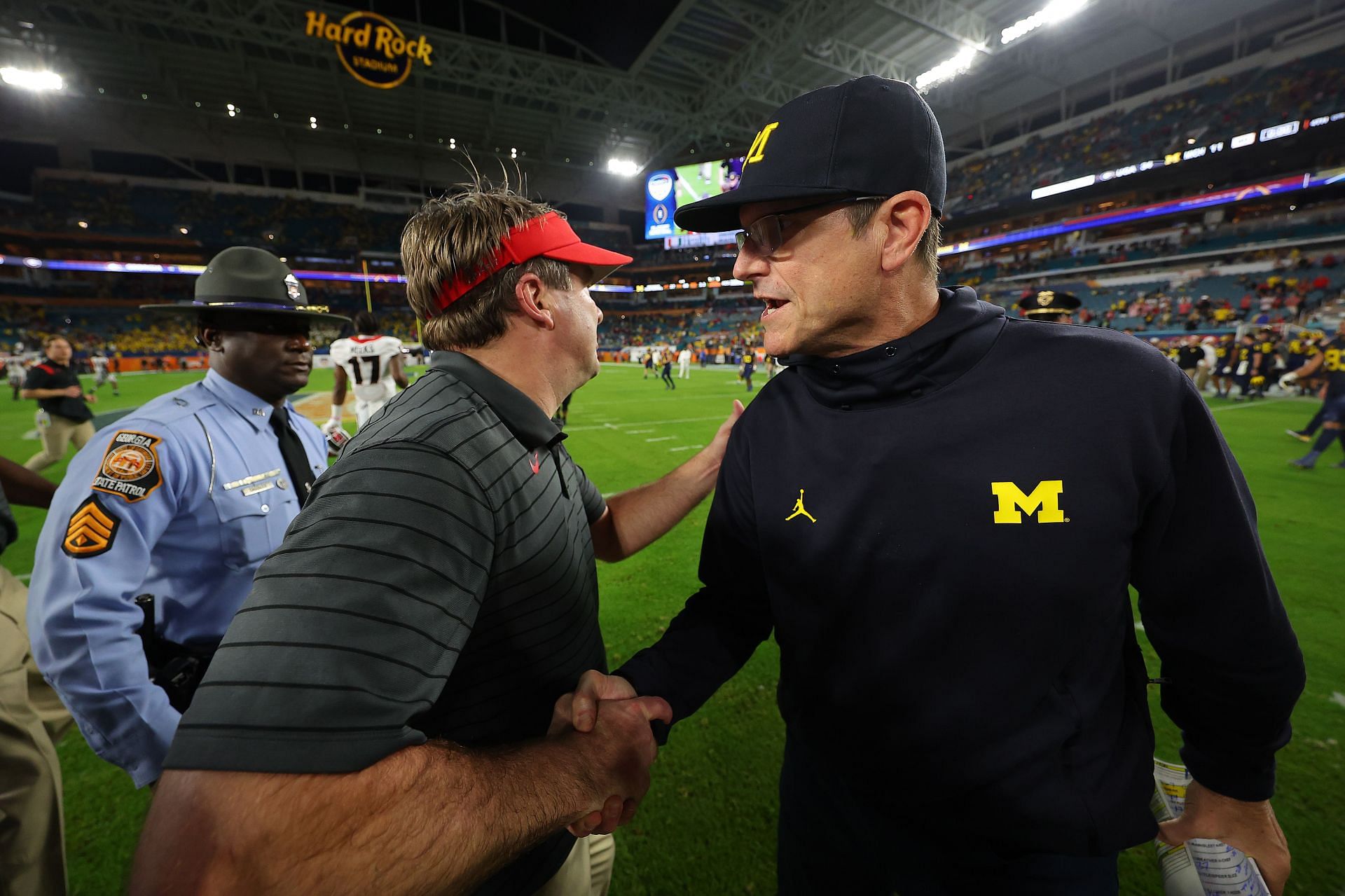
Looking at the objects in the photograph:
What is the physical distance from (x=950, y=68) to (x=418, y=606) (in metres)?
34.9

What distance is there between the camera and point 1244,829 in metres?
1.35

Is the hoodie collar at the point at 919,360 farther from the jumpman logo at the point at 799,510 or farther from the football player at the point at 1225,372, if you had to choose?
the football player at the point at 1225,372

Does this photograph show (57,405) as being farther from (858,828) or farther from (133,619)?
(858,828)

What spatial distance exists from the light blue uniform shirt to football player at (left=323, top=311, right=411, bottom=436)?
258 inches

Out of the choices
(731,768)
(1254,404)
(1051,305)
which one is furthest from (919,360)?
(1254,404)

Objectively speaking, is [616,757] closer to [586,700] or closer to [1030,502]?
[586,700]

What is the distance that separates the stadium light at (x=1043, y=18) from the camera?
22453 mm

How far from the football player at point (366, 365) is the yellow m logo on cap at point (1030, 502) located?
8.67 m

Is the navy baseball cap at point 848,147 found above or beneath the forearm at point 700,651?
above

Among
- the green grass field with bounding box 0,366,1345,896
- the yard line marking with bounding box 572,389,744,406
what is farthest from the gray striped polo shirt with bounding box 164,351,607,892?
the yard line marking with bounding box 572,389,744,406

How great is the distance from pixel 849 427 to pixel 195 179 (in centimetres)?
6257

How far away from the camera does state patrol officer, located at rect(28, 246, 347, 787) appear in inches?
69.7

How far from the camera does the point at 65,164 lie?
40594mm

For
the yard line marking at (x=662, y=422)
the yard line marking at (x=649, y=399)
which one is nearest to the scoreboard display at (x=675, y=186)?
the yard line marking at (x=649, y=399)
